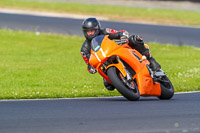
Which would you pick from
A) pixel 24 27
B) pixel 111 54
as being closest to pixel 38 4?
pixel 24 27

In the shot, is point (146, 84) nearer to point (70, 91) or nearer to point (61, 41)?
point (70, 91)

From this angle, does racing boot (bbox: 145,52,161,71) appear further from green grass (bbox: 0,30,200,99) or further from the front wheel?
green grass (bbox: 0,30,200,99)

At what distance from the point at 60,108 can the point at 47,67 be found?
7.58 meters

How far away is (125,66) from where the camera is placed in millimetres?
8797

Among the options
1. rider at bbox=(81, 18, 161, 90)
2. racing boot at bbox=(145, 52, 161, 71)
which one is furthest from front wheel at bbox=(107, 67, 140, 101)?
racing boot at bbox=(145, 52, 161, 71)

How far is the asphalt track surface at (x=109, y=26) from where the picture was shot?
2244cm

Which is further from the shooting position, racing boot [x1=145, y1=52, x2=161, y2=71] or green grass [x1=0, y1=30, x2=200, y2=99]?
green grass [x1=0, y1=30, x2=200, y2=99]

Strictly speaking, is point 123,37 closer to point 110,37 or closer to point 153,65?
point 110,37

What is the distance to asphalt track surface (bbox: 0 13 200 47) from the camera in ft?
73.6

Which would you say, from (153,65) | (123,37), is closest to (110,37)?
(123,37)

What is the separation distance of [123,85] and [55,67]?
23.6 feet

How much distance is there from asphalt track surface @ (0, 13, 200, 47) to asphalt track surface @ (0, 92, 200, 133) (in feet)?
45.1

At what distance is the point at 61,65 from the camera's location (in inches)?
620

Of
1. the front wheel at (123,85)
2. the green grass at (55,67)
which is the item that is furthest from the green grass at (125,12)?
the front wheel at (123,85)
